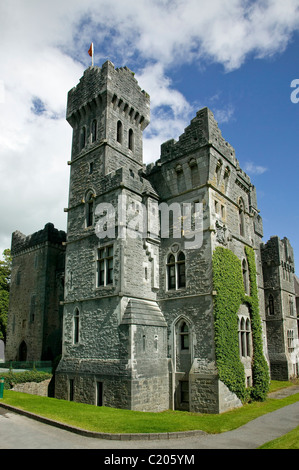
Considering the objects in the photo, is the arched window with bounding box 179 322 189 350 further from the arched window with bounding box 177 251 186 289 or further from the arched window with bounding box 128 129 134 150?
the arched window with bounding box 128 129 134 150

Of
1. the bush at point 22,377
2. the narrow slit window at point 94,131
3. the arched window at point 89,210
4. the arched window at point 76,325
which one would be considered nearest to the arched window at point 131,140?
the narrow slit window at point 94,131

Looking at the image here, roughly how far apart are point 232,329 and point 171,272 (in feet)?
15.0

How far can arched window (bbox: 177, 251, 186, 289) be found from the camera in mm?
20312

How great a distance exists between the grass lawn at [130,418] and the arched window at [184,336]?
3.82 m

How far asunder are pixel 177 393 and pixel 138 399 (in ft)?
8.85

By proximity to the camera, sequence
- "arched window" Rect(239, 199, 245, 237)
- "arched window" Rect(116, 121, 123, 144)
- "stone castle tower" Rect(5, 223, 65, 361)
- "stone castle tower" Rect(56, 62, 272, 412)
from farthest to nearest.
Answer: "stone castle tower" Rect(5, 223, 65, 361)
"arched window" Rect(116, 121, 123, 144)
"arched window" Rect(239, 199, 245, 237)
"stone castle tower" Rect(56, 62, 272, 412)

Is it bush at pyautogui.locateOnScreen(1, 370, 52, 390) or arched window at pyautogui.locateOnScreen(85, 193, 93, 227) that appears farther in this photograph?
arched window at pyautogui.locateOnScreen(85, 193, 93, 227)

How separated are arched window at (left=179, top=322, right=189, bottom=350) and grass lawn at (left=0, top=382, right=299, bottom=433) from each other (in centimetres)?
382

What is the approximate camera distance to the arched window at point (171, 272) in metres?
20.8

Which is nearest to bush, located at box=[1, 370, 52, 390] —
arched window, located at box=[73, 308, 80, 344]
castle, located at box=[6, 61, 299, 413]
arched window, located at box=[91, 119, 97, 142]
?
castle, located at box=[6, 61, 299, 413]

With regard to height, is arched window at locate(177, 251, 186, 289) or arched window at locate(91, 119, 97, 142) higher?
arched window at locate(91, 119, 97, 142)

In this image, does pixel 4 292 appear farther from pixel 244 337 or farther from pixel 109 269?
pixel 244 337

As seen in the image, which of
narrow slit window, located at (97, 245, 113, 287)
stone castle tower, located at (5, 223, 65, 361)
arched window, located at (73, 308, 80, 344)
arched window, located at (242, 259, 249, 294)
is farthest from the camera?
stone castle tower, located at (5, 223, 65, 361)
